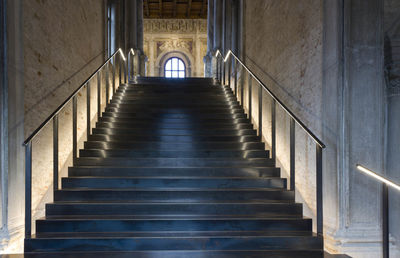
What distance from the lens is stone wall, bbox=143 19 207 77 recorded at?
15.9 m

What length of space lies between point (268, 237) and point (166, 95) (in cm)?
397

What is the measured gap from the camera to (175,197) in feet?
11.3

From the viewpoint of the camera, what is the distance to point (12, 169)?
296 cm

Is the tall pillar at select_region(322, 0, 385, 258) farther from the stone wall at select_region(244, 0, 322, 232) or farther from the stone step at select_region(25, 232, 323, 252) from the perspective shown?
the stone step at select_region(25, 232, 323, 252)

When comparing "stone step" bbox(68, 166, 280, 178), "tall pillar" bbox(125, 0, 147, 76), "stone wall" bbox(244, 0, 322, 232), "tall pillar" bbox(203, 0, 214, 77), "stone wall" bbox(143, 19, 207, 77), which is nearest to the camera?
"stone wall" bbox(244, 0, 322, 232)

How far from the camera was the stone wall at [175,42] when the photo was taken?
15891 millimetres

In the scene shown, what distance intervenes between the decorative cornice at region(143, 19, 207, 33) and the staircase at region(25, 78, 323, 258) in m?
11.6

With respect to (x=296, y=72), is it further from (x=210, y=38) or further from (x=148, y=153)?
(x=210, y=38)

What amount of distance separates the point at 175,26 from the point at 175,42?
0.81m

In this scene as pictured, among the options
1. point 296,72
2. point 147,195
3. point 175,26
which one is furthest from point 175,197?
point 175,26

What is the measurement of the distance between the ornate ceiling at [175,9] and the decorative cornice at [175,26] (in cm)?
20

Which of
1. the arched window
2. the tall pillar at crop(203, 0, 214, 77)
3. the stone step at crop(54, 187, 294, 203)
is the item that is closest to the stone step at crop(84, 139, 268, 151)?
the stone step at crop(54, 187, 294, 203)

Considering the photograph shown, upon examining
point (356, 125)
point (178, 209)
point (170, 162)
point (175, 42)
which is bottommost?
point (178, 209)

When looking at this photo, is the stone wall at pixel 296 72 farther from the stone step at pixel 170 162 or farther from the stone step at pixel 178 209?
the stone step at pixel 170 162
